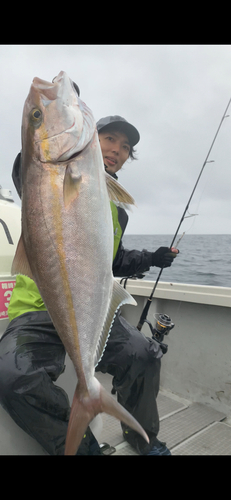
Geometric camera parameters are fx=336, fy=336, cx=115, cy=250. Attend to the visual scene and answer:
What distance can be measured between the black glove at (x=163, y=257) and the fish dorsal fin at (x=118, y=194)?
0.94m

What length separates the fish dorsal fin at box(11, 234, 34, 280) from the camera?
1.49 m

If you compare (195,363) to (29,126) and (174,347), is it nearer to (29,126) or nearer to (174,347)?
(174,347)

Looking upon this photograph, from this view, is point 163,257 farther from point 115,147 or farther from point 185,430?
point 185,430

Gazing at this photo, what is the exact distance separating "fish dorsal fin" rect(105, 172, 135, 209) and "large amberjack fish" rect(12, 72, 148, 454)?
0.35ft

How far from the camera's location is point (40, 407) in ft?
5.54

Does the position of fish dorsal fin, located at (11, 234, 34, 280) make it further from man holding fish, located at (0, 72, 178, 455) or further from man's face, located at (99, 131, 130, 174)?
man's face, located at (99, 131, 130, 174)

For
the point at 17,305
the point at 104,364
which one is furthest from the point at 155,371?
the point at 17,305

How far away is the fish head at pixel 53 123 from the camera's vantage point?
1.42 metres

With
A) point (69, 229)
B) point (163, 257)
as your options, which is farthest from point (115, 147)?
point (69, 229)

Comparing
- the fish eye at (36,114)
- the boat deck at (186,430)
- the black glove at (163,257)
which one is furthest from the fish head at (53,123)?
the boat deck at (186,430)

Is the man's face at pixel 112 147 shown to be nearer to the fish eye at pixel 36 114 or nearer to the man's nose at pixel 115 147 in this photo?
the man's nose at pixel 115 147

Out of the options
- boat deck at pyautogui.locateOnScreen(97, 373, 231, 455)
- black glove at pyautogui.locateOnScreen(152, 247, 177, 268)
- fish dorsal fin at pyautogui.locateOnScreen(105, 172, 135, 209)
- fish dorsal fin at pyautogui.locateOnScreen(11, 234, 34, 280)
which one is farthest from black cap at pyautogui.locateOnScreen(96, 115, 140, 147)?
boat deck at pyautogui.locateOnScreen(97, 373, 231, 455)

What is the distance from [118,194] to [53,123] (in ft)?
1.42
